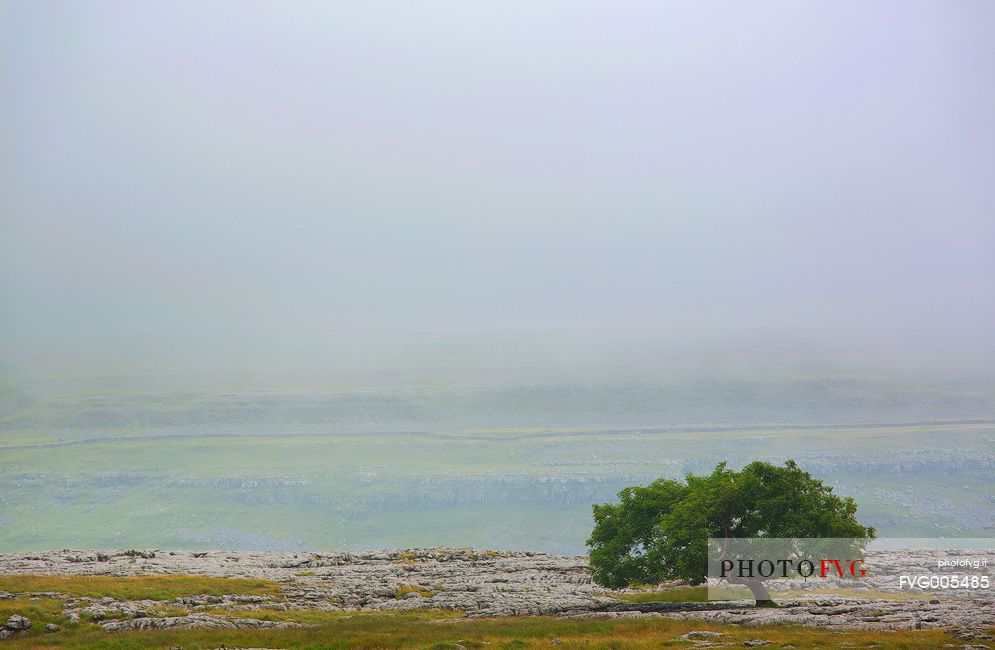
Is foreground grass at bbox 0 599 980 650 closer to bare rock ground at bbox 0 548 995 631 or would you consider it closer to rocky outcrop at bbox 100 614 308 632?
rocky outcrop at bbox 100 614 308 632

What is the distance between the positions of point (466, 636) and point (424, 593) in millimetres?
28003

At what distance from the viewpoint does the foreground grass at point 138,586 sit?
65312 mm

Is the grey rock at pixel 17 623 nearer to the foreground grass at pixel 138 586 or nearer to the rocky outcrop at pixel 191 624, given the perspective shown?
the rocky outcrop at pixel 191 624

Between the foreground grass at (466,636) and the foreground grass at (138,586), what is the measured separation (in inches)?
341

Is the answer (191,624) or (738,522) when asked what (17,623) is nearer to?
(191,624)

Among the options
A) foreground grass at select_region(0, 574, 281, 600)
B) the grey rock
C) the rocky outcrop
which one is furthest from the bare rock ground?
the grey rock

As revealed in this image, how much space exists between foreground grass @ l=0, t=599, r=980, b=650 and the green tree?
434 inches

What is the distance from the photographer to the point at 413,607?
66.9 m

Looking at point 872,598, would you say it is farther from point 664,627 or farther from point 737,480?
point 664,627

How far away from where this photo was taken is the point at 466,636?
48.8 meters

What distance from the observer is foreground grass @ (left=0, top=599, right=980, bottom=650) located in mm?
43125

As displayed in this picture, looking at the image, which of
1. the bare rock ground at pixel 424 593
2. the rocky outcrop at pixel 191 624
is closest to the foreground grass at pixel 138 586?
the bare rock ground at pixel 424 593

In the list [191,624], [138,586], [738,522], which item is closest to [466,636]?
[191,624]

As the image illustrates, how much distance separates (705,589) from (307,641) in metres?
43.6
